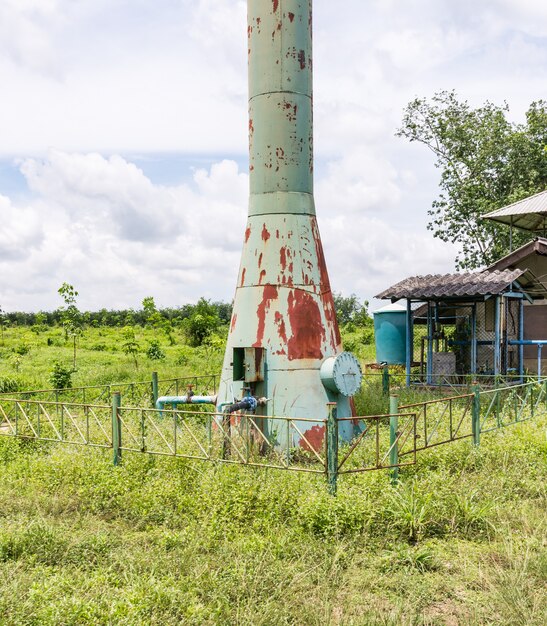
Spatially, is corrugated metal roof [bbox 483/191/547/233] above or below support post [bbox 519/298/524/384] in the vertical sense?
above

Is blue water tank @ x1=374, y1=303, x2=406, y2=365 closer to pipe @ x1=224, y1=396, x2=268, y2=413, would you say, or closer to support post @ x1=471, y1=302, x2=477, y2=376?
support post @ x1=471, y1=302, x2=477, y2=376

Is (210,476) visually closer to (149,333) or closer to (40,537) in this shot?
(40,537)

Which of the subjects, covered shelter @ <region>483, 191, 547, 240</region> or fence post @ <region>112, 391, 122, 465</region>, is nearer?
fence post @ <region>112, 391, 122, 465</region>

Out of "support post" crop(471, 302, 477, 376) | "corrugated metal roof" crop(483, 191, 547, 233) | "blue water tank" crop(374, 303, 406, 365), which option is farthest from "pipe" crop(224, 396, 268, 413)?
"corrugated metal roof" crop(483, 191, 547, 233)

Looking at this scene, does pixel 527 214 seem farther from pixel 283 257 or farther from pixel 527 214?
pixel 283 257

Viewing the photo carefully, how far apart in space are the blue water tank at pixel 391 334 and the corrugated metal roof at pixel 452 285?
4178mm

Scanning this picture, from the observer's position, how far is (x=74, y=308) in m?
21.0

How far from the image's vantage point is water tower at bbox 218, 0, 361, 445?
8172mm

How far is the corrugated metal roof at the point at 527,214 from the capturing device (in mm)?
17500

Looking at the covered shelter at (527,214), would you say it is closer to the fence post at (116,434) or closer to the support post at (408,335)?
the support post at (408,335)

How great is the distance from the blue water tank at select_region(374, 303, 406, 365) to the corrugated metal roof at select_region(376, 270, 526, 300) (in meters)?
4.18

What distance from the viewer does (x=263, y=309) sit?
8352 millimetres

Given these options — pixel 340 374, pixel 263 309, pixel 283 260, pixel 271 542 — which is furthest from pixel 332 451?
pixel 283 260

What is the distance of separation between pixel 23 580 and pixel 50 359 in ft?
58.9
